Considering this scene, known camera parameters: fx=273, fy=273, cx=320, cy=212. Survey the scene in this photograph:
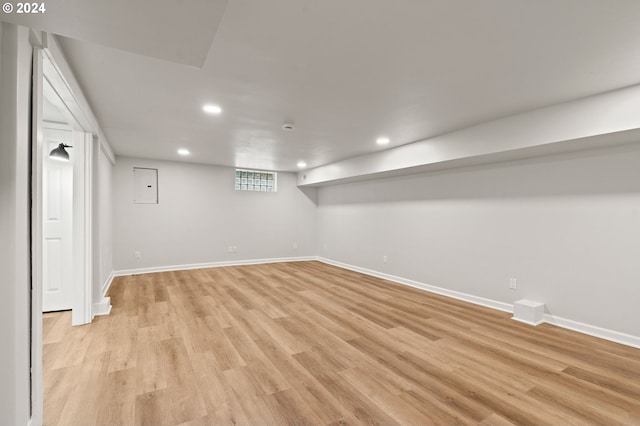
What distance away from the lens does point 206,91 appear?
250 cm

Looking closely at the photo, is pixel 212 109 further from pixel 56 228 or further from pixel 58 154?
pixel 56 228

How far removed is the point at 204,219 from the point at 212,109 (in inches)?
155

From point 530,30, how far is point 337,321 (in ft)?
9.98

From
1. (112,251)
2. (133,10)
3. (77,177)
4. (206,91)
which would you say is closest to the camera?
(133,10)

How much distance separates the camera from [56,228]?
3514mm

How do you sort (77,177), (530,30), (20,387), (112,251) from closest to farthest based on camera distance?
(20,387)
(530,30)
(77,177)
(112,251)

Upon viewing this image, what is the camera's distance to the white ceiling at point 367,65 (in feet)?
4.84

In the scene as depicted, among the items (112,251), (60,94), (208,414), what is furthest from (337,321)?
(112,251)

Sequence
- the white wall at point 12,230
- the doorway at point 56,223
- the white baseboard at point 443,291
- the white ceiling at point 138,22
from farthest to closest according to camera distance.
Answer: the white baseboard at point 443,291 → the doorway at point 56,223 → the white wall at point 12,230 → the white ceiling at point 138,22

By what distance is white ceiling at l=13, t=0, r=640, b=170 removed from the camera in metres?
1.47

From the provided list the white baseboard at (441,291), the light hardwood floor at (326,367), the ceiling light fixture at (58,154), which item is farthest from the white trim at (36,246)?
the white baseboard at (441,291)

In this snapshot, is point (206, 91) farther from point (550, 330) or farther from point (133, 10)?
point (550, 330)

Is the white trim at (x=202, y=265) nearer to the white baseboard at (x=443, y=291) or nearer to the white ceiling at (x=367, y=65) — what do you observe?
the white baseboard at (x=443, y=291)

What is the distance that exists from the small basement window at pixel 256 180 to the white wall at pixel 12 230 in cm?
552
